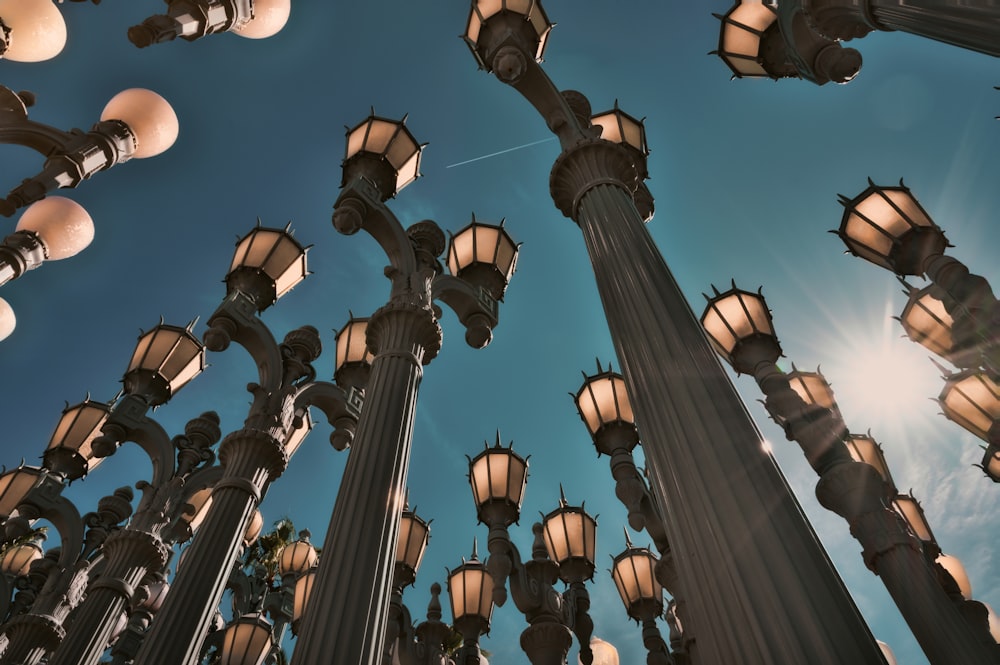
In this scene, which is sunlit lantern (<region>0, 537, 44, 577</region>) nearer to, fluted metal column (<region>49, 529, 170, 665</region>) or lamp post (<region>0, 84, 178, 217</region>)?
fluted metal column (<region>49, 529, 170, 665</region>)

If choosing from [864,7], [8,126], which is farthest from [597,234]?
[8,126]

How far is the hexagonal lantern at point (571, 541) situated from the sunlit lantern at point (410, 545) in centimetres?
170

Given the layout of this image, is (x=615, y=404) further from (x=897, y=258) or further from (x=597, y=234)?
(x=897, y=258)

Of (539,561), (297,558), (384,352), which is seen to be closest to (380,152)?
(384,352)

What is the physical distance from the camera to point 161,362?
28.1 feet

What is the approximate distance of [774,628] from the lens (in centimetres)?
285

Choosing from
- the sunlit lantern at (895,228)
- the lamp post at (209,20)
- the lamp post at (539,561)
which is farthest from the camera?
the sunlit lantern at (895,228)

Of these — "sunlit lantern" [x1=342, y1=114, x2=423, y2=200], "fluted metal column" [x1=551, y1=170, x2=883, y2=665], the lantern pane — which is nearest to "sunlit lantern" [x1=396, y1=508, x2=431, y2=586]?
"sunlit lantern" [x1=342, y1=114, x2=423, y2=200]

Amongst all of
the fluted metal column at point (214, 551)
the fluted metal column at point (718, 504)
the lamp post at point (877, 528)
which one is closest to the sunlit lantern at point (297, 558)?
the fluted metal column at point (214, 551)

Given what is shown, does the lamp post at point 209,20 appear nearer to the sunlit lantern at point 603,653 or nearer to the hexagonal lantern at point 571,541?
the hexagonal lantern at point 571,541

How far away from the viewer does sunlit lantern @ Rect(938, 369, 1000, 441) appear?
8.22 m

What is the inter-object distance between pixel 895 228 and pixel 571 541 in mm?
6020

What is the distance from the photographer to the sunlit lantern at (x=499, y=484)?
25.1 ft

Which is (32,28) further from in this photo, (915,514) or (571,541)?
(915,514)
